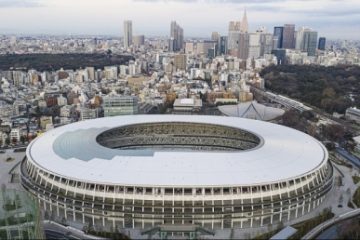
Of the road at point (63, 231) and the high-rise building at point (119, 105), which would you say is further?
the high-rise building at point (119, 105)

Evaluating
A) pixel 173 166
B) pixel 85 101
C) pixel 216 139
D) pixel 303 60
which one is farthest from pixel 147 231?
pixel 303 60

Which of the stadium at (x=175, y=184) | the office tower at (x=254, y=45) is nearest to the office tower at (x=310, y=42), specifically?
the office tower at (x=254, y=45)

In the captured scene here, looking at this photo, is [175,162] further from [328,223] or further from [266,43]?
[266,43]

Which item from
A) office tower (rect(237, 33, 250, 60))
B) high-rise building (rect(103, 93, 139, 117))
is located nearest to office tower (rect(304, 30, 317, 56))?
office tower (rect(237, 33, 250, 60))

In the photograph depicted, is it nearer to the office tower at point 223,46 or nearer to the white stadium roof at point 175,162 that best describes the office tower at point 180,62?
the office tower at point 223,46

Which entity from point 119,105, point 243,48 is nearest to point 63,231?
point 119,105

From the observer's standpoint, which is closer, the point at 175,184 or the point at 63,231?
the point at 175,184

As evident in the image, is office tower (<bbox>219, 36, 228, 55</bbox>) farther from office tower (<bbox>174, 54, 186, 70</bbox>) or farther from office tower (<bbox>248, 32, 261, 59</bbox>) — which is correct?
office tower (<bbox>174, 54, 186, 70</bbox>)
